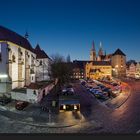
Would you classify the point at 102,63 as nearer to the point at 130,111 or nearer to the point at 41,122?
the point at 130,111

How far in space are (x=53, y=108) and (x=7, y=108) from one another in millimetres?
3213

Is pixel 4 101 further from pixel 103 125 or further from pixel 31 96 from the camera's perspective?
pixel 103 125

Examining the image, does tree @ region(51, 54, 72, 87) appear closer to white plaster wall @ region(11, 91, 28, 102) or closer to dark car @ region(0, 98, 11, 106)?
white plaster wall @ region(11, 91, 28, 102)

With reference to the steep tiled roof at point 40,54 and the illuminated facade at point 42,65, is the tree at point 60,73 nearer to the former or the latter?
the illuminated facade at point 42,65

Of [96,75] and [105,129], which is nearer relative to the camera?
[105,129]

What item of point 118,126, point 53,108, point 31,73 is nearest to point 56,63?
point 31,73

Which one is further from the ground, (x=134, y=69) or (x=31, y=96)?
(x=134, y=69)

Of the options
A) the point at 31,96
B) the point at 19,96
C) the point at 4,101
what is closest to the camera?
the point at 4,101

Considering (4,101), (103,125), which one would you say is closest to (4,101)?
(4,101)

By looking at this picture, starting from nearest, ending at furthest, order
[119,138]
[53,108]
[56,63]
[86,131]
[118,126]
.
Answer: [119,138] → [86,131] → [118,126] → [53,108] → [56,63]

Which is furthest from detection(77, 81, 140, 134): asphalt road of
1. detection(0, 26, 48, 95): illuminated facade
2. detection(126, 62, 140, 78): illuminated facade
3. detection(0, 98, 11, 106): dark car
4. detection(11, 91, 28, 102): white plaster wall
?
detection(126, 62, 140, 78): illuminated facade

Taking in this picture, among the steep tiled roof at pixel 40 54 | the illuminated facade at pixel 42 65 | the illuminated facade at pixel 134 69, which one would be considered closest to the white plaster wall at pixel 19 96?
the illuminated facade at pixel 42 65

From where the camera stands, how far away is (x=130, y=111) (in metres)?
13.1

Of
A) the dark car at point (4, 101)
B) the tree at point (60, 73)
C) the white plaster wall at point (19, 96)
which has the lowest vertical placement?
the dark car at point (4, 101)
